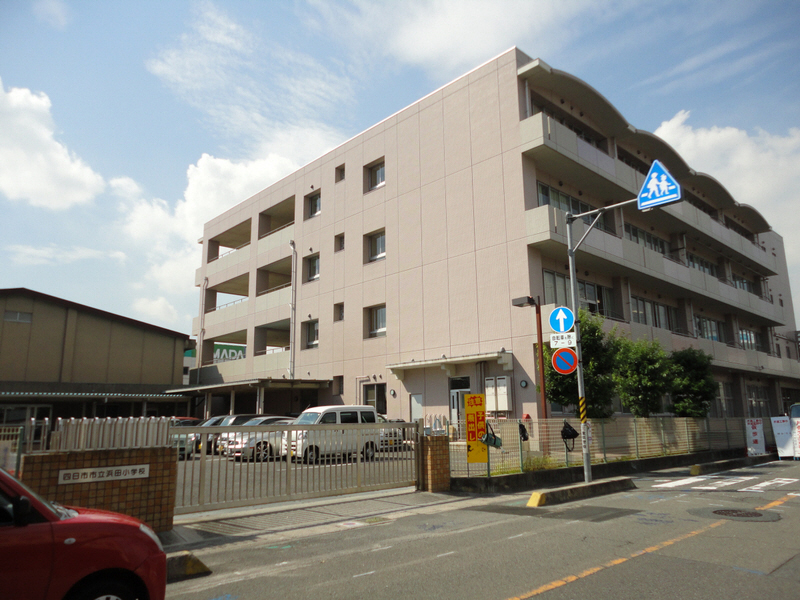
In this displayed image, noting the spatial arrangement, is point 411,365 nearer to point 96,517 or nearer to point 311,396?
point 311,396

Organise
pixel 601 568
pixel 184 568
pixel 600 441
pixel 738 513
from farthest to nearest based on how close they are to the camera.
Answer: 1. pixel 600 441
2. pixel 738 513
3. pixel 184 568
4. pixel 601 568

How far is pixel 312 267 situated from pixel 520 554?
28.7 metres

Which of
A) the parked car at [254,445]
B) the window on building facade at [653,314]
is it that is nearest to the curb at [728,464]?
the window on building facade at [653,314]

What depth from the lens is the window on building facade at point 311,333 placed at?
3312 centimetres

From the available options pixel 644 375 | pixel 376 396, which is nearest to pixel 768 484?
pixel 644 375

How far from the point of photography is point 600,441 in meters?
17.1

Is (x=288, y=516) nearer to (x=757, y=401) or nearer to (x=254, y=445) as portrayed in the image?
(x=254, y=445)

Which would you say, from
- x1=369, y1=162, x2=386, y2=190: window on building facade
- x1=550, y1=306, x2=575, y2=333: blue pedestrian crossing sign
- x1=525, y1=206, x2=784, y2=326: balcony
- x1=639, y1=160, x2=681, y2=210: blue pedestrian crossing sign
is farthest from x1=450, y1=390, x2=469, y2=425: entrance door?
x1=639, y1=160, x2=681, y2=210: blue pedestrian crossing sign

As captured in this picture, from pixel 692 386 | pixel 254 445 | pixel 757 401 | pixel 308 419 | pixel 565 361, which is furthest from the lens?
pixel 757 401

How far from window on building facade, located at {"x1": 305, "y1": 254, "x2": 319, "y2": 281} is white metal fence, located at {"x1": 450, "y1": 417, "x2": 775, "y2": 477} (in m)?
20.5

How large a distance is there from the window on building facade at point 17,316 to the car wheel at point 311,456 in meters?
29.5

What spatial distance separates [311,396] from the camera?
3272 cm

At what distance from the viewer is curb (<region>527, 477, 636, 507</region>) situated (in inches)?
440

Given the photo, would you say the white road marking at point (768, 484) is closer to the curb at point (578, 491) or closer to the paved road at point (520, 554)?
the paved road at point (520, 554)
